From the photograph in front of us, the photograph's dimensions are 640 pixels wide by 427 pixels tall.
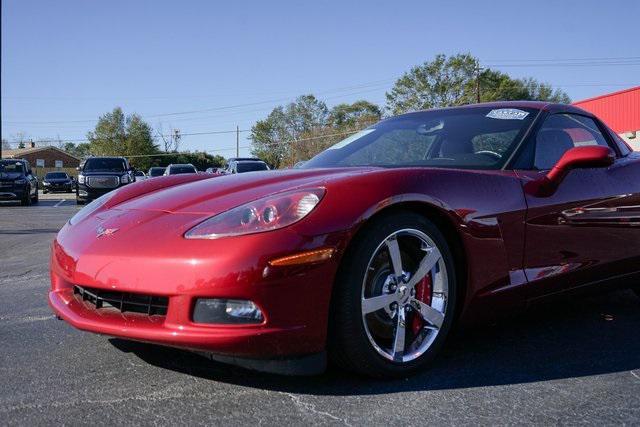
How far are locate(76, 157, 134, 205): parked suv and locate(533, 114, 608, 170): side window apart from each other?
19.0 metres

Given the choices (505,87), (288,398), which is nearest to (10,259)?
(288,398)

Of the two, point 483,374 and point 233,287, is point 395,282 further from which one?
point 233,287

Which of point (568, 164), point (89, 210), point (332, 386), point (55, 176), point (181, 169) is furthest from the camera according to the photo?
point (55, 176)

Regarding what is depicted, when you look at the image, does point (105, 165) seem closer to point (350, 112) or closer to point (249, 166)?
point (249, 166)

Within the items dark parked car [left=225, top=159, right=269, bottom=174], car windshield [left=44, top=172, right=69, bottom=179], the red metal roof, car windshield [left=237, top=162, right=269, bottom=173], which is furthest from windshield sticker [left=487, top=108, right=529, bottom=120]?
car windshield [left=44, top=172, right=69, bottom=179]

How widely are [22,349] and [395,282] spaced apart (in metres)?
1.95

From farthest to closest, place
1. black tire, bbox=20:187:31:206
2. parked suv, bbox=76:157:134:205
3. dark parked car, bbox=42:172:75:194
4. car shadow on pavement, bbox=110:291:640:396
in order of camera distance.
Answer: dark parked car, bbox=42:172:75:194 → parked suv, bbox=76:157:134:205 → black tire, bbox=20:187:31:206 → car shadow on pavement, bbox=110:291:640:396

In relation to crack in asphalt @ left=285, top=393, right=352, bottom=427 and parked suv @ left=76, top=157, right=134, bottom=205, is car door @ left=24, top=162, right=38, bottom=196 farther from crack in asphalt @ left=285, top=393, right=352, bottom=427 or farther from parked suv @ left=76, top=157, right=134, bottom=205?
crack in asphalt @ left=285, top=393, right=352, bottom=427

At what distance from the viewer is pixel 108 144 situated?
245 ft

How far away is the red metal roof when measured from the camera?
25.3m

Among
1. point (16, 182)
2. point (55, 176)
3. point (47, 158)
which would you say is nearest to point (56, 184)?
point (55, 176)

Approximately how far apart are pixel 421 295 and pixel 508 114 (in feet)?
4.74

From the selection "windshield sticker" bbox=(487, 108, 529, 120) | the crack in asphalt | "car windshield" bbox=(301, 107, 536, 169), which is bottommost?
the crack in asphalt

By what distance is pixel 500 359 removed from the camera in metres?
3.02
